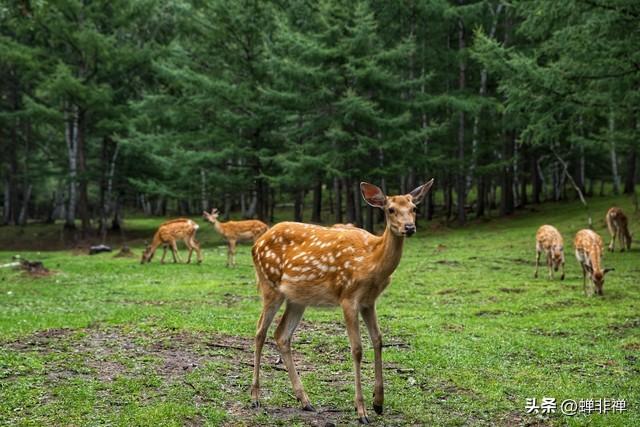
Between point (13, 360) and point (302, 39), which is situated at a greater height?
point (302, 39)

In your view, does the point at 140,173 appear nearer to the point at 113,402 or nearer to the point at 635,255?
the point at 635,255

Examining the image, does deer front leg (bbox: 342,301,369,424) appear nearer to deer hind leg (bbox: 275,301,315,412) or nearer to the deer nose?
deer hind leg (bbox: 275,301,315,412)

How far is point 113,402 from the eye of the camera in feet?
22.6

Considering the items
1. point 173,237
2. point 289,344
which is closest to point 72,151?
point 173,237

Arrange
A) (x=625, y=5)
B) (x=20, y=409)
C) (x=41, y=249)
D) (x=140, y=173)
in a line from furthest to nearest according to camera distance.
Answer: (x=140, y=173) < (x=41, y=249) < (x=625, y=5) < (x=20, y=409)

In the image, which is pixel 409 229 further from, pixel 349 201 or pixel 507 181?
pixel 507 181

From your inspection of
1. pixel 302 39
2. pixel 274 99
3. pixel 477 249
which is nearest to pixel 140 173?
pixel 274 99

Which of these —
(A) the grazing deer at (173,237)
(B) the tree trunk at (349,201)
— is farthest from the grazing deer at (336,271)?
(B) the tree trunk at (349,201)

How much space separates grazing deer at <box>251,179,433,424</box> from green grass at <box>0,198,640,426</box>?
61 centimetres

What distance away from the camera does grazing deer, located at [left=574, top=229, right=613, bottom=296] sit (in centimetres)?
1459

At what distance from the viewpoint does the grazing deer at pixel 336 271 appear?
264 inches

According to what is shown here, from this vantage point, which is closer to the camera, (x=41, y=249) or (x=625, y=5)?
(x=625, y=5)

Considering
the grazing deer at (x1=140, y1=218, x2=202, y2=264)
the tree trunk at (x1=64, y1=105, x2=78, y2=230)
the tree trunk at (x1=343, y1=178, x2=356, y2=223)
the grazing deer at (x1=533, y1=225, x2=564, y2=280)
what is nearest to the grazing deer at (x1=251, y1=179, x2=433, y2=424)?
the grazing deer at (x1=533, y1=225, x2=564, y2=280)

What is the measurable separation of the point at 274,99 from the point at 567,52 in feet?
54.9
